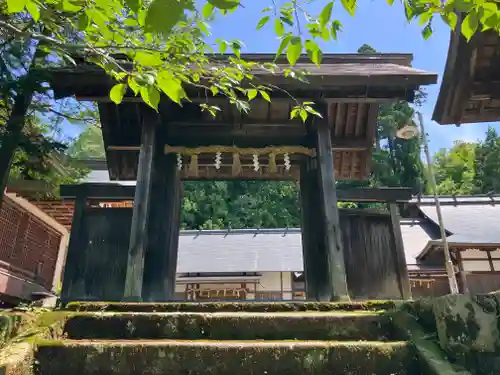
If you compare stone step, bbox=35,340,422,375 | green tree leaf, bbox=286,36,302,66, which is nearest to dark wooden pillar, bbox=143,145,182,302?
stone step, bbox=35,340,422,375

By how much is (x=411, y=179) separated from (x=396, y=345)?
88.6 feet

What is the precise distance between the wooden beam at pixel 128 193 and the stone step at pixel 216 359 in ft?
12.3

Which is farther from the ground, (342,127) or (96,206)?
(342,127)

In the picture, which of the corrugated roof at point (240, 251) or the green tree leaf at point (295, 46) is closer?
the green tree leaf at point (295, 46)

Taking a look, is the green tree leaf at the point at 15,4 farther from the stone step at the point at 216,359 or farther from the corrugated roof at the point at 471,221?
the corrugated roof at the point at 471,221

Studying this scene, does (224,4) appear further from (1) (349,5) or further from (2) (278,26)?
(2) (278,26)

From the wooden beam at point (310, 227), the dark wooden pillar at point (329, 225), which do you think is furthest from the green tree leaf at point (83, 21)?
the wooden beam at point (310, 227)

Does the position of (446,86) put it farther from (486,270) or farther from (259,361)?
(486,270)

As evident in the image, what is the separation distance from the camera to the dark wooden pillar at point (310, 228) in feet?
20.1

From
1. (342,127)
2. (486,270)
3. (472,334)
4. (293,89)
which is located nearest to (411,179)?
(486,270)

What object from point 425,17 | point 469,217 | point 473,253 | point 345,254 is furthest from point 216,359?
point 469,217

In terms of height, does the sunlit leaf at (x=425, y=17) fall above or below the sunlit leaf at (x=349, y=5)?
above

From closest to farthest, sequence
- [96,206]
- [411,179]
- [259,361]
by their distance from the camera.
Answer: [259,361]
[96,206]
[411,179]

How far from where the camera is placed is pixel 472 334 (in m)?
2.51
